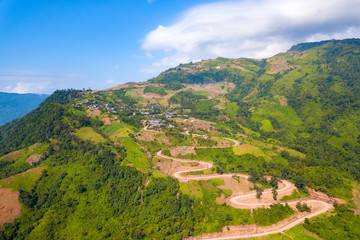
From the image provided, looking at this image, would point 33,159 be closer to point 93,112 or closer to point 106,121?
point 106,121

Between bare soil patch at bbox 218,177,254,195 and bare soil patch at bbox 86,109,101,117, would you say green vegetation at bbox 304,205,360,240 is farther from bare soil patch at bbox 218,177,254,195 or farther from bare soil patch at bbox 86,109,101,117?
bare soil patch at bbox 86,109,101,117

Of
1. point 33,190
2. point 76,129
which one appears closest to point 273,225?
point 33,190

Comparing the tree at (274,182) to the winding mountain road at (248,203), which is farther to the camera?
the tree at (274,182)

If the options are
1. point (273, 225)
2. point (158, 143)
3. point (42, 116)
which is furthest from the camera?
point (42, 116)

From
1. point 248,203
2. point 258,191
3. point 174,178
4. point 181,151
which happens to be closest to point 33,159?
point 174,178

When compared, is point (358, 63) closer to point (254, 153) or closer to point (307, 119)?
point (307, 119)

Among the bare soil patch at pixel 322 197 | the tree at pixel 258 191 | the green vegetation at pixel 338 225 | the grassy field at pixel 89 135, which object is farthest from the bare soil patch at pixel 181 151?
the green vegetation at pixel 338 225

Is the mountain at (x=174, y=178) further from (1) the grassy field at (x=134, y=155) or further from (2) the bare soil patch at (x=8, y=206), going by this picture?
(1) the grassy field at (x=134, y=155)

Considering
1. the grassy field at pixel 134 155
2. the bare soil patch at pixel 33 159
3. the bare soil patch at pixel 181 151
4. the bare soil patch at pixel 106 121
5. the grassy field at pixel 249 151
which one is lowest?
the grassy field at pixel 249 151
